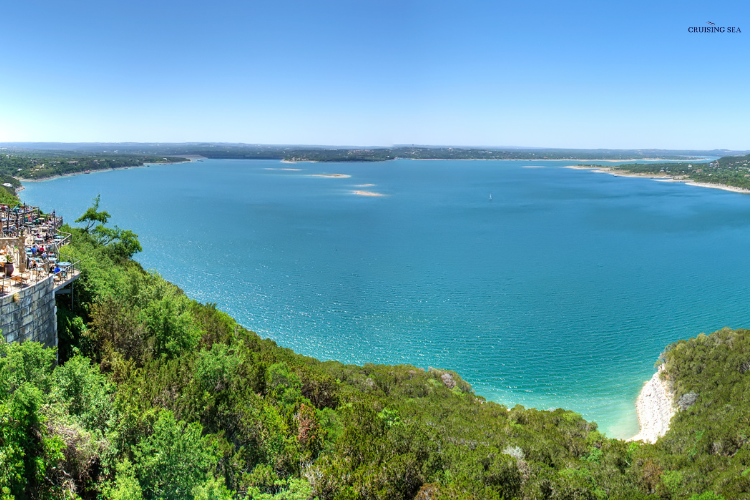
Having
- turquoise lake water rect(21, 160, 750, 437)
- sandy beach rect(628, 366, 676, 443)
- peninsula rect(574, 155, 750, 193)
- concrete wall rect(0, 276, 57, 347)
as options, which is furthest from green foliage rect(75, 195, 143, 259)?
peninsula rect(574, 155, 750, 193)

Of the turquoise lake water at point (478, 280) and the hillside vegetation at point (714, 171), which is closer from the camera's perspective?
the turquoise lake water at point (478, 280)

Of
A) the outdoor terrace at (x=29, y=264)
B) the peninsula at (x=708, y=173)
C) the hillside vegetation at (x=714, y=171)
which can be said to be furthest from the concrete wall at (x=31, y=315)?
the hillside vegetation at (x=714, y=171)

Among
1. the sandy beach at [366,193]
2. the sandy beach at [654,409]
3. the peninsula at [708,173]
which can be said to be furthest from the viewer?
the peninsula at [708,173]

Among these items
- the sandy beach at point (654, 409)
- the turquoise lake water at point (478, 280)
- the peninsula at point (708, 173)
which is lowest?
the sandy beach at point (654, 409)

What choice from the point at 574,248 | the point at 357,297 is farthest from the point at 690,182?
the point at 357,297

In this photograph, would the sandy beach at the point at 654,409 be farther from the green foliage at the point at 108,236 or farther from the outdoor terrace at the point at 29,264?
the green foliage at the point at 108,236

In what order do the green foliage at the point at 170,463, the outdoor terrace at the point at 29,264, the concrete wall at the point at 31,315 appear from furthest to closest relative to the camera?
1. the outdoor terrace at the point at 29,264
2. the concrete wall at the point at 31,315
3. the green foliage at the point at 170,463

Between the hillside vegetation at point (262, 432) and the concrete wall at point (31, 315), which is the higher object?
the concrete wall at point (31, 315)

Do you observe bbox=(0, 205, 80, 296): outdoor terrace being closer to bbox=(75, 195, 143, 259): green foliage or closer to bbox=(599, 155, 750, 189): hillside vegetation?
bbox=(75, 195, 143, 259): green foliage
